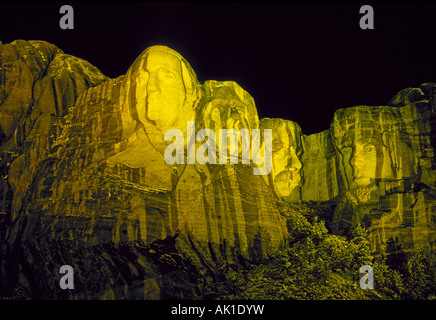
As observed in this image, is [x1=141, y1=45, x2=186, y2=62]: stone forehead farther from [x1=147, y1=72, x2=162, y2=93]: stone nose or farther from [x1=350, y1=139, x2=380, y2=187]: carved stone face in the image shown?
[x1=350, y1=139, x2=380, y2=187]: carved stone face

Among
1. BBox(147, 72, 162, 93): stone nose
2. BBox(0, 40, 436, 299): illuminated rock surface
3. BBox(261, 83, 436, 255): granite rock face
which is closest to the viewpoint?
BBox(0, 40, 436, 299): illuminated rock surface

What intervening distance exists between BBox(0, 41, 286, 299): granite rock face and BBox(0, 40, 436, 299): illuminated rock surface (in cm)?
5

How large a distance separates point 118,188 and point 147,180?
133 cm

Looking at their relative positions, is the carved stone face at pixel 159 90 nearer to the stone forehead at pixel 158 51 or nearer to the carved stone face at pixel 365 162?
the stone forehead at pixel 158 51

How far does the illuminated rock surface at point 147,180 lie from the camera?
29453mm

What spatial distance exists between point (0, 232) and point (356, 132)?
1798 cm

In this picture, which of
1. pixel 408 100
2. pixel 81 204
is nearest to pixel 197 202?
pixel 81 204

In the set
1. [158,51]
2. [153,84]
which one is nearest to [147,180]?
[153,84]

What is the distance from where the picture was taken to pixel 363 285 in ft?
102

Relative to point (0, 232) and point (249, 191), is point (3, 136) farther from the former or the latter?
point (249, 191)

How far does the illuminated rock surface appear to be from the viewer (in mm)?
29453
